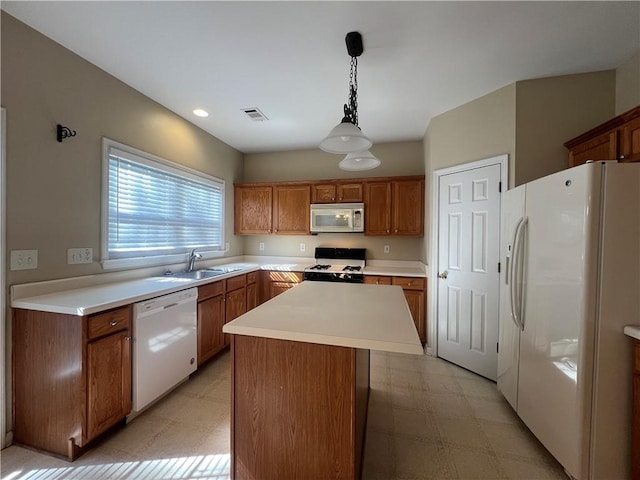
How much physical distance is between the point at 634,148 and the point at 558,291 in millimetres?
981

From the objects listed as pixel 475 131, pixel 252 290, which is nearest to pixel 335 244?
pixel 252 290

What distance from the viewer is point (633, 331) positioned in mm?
1272

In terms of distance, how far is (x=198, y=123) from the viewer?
324 cm

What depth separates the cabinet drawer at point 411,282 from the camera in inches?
127

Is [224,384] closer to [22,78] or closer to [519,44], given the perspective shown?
[22,78]

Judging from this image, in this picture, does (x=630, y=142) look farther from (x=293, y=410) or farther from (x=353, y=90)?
(x=293, y=410)

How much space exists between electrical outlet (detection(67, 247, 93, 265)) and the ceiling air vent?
195 centimetres

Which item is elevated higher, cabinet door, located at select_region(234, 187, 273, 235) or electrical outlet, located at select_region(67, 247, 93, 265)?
cabinet door, located at select_region(234, 187, 273, 235)

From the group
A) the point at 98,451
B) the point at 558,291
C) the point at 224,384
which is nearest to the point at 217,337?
the point at 224,384

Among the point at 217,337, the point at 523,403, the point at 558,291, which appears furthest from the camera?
the point at 217,337

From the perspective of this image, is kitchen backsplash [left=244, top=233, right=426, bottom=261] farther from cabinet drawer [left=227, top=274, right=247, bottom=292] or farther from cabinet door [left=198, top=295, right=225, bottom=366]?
cabinet door [left=198, top=295, right=225, bottom=366]

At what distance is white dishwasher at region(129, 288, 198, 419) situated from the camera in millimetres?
1882

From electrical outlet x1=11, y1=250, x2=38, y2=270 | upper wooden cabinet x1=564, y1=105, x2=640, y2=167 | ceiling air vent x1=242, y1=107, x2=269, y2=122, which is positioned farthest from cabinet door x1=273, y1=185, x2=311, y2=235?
upper wooden cabinet x1=564, y1=105, x2=640, y2=167

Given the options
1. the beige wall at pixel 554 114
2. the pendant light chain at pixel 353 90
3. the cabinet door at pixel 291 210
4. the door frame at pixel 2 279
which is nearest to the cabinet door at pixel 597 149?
the beige wall at pixel 554 114
